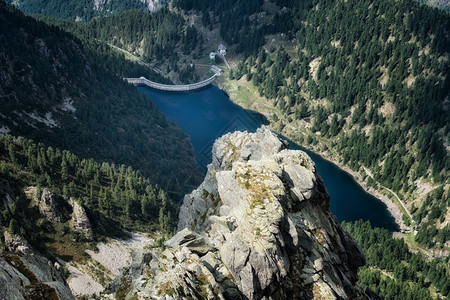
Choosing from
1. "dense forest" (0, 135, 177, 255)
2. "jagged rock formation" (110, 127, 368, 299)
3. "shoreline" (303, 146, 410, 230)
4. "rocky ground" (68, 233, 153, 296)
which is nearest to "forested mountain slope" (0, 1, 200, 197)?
"dense forest" (0, 135, 177, 255)

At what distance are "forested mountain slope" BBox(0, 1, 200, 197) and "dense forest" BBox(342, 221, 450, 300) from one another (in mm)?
63895

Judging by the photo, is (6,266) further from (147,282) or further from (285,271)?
(285,271)

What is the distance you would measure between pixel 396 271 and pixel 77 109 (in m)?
121

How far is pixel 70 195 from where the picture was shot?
9562cm

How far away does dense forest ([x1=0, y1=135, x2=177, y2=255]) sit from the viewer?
82625 mm

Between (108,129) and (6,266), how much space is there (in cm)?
14023

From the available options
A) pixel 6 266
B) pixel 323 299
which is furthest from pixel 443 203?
pixel 6 266

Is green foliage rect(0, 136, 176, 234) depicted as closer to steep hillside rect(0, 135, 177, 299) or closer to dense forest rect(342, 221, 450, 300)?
steep hillside rect(0, 135, 177, 299)

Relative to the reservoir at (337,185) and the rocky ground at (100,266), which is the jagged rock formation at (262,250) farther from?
the reservoir at (337,185)

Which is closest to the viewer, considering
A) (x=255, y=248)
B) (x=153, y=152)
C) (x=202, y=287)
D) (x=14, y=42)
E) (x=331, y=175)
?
(x=202, y=287)

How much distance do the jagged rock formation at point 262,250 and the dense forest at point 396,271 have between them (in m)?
60.4

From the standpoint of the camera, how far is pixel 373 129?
7736 inches

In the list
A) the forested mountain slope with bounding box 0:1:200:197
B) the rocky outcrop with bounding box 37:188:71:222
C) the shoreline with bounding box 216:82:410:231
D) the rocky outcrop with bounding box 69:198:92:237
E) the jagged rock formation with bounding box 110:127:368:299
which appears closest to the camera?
the jagged rock formation with bounding box 110:127:368:299

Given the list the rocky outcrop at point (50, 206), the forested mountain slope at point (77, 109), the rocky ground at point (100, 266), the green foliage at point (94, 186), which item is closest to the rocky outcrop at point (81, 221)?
the rocky outcrop at point (50, 206)
